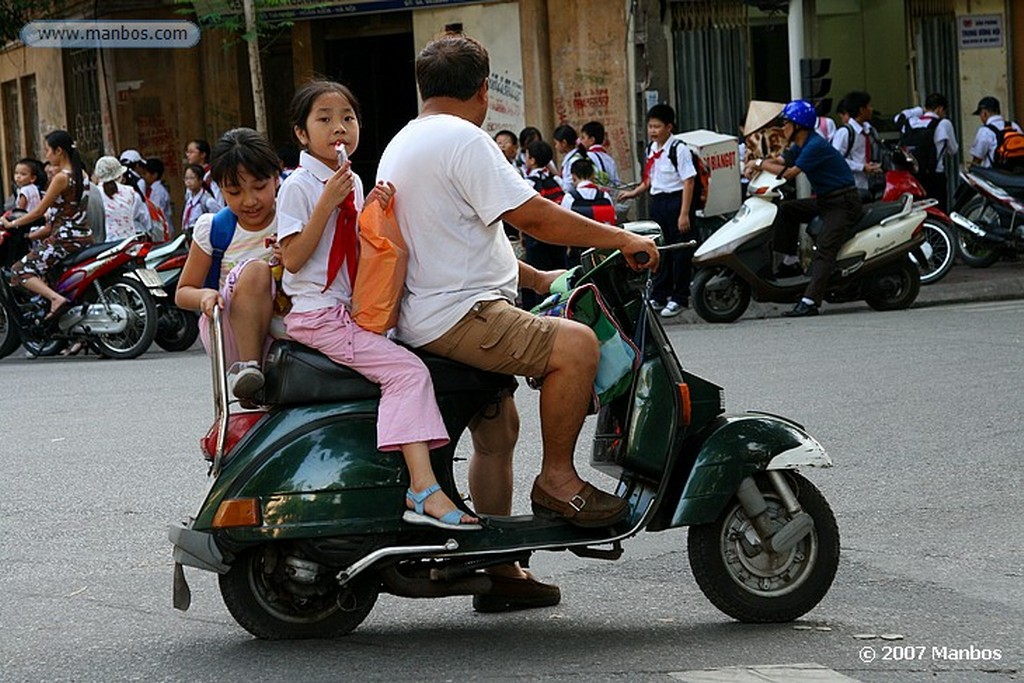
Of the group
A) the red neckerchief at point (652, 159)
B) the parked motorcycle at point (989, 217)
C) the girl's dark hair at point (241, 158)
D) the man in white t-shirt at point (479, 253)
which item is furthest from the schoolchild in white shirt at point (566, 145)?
the man in white t-shirt at point (479, 253)

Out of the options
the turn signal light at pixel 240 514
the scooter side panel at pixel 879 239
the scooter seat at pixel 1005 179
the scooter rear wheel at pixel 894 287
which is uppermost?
the scooter seat at pixel 1005 179

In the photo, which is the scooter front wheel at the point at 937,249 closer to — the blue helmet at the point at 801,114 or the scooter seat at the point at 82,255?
the blue helmet at the point at 801,114

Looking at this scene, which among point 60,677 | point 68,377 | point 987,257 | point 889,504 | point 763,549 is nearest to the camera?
point 60,677

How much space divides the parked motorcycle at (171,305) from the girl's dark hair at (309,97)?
9725 mm

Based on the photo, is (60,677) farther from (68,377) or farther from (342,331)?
(68,377)

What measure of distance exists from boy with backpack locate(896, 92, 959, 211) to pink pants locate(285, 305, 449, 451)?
16.3m

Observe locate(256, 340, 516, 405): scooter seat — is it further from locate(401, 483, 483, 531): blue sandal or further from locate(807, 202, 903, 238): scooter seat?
locate(807, 202, 903, 238): scooter seat

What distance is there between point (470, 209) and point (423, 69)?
47 cm

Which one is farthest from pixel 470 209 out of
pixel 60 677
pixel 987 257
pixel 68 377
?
pixel 987 257

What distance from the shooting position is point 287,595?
5.27 m

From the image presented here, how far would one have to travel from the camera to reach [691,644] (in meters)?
5.14

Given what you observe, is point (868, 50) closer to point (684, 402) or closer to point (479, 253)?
point (684, 402)

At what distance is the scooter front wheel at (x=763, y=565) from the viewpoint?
17.3 ft

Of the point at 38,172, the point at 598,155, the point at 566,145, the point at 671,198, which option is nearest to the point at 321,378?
the point at 38,172
